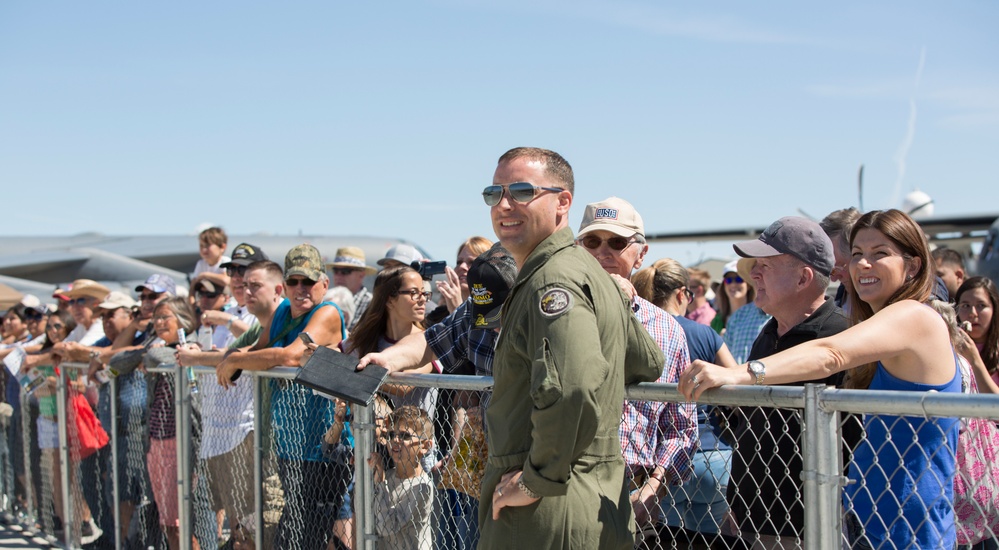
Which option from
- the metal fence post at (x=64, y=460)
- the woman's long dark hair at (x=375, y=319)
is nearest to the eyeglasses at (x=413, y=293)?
the woman's long dark hair at (x=375, y=319)

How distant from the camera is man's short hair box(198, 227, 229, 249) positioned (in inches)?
336

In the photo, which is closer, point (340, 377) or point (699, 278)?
point (340, 377)

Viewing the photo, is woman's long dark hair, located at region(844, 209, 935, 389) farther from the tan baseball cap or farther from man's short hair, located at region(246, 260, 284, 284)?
man's short hair, located at region(246, 260, 284, 284)

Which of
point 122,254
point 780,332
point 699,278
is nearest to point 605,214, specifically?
point 780,332

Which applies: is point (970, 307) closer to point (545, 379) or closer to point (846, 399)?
point (846, 399)

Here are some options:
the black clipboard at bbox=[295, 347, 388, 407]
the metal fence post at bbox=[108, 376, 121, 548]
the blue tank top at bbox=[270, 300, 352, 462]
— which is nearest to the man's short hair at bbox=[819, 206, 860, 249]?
the black clipboard at bbox=[295, 347, 388, 407]

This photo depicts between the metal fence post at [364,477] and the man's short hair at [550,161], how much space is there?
151 centimetres

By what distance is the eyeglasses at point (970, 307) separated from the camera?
16.3 feet

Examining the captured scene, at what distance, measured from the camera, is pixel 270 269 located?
5570 mm

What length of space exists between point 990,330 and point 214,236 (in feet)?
21.6

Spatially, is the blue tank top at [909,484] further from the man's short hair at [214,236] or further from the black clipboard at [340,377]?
the man's short hair at [214,236]

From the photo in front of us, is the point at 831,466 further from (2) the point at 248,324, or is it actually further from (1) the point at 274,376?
(2) the point at 248,324

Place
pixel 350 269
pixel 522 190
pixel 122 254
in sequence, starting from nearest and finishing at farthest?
pixel 522 190, pixel 350 269, pixel 122 254

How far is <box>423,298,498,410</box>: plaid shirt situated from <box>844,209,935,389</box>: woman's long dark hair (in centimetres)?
143
